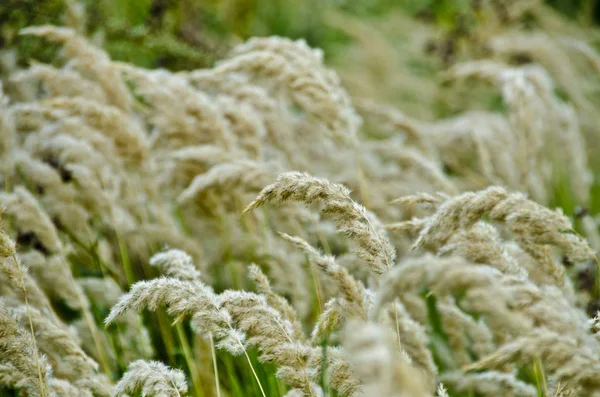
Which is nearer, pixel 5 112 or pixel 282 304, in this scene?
pixel 282 304

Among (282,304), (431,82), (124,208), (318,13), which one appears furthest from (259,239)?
(318,13)

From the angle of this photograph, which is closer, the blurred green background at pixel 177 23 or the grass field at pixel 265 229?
the grass field at pixel 265 229

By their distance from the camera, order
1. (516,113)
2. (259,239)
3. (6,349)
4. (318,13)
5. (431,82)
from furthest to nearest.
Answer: (318,13) → (431,82) → (516,113) → (259,239) → (6,349)

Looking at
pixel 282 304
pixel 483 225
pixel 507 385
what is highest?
pixel 483 225

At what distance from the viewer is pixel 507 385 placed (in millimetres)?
1573

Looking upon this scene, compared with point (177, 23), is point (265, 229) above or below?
below

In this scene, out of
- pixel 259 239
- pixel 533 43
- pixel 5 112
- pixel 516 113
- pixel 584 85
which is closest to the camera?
pixel 5 112

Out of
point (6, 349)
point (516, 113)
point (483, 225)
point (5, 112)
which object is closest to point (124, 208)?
point (5, 112)

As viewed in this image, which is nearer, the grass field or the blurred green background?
the grass field

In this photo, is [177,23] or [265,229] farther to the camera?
[177,23]

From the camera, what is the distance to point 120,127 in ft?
8.42

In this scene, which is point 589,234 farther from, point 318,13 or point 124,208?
point 318,13

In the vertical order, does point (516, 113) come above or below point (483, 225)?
below

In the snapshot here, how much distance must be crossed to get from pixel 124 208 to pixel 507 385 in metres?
1.92
